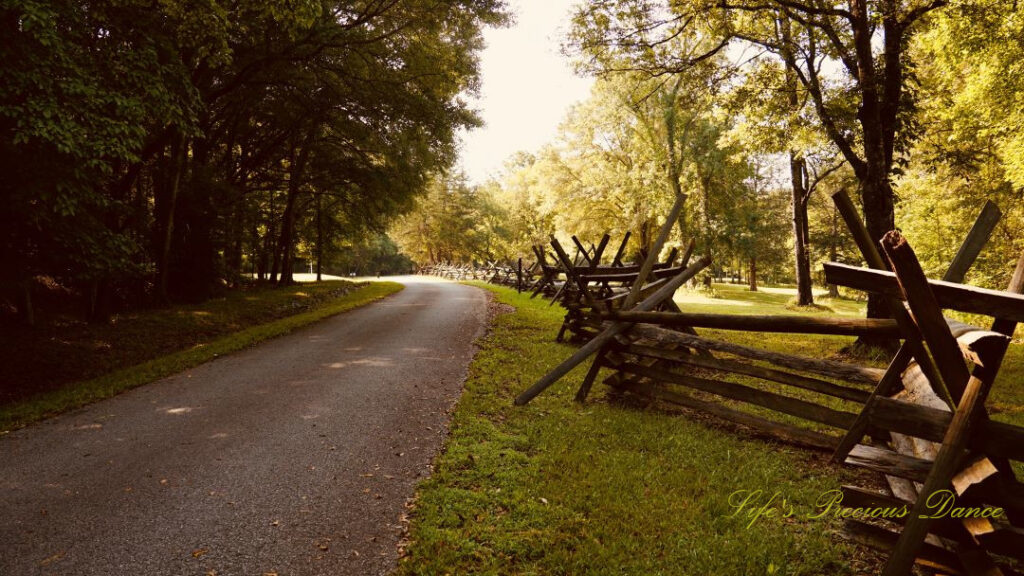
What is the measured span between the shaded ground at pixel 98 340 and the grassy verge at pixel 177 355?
99 millimetres

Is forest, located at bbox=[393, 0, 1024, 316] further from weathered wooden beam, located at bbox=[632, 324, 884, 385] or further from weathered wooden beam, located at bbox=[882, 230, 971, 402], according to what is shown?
weathered wooden beam, located at bbox=[882, 230, 971, 402]

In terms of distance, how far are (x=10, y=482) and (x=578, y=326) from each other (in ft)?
29.9

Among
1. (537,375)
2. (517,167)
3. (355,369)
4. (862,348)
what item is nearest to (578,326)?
(537,375)

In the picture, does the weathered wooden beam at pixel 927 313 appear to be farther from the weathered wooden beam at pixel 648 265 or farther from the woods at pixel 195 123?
the woods at pixel 195 123

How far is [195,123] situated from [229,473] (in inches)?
358

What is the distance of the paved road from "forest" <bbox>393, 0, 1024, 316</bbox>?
9501 mm

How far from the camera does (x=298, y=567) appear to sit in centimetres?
305

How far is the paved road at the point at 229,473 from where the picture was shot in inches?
125

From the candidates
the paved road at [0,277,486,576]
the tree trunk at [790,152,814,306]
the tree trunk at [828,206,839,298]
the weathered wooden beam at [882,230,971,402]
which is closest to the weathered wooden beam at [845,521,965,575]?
the weathered wooden beam at [882,230,971,402]

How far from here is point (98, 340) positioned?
9.62m

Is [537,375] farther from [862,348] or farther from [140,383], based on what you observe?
[862,348]

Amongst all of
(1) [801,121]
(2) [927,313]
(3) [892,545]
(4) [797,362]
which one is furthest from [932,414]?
(1) [801,121]

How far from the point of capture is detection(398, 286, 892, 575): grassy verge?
10.4ft

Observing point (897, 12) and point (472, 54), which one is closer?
point (897, 12)
